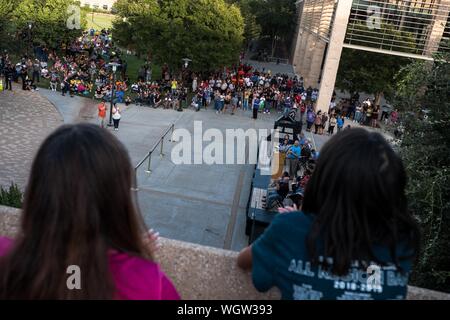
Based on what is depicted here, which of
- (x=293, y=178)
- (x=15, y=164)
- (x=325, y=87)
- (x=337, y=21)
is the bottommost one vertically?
(x=15, y=164)

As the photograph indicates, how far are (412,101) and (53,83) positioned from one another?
24337 mm

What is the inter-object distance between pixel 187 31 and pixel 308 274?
29.5 meters

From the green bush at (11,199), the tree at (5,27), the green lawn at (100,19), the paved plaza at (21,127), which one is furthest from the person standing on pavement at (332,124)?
the green lawn at (100,19)

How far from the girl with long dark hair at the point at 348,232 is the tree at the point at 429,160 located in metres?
3.77

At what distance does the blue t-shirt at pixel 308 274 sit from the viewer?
1.79m

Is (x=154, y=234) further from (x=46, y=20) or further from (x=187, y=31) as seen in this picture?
(x=46, y=20)

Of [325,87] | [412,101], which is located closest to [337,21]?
[325,87]

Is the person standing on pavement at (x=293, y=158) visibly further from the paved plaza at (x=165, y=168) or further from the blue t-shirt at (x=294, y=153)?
the paved plaza at (x=165, y=168)

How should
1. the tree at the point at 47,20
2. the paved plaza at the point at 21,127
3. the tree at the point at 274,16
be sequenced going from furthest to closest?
the tree at the point at 274,16 → the tree at the point at 47,20 → the paved plaza at the point at 21,127

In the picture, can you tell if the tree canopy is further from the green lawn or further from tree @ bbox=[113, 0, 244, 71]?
the green lawn

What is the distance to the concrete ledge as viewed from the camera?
2373mm

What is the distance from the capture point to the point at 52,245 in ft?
4.71

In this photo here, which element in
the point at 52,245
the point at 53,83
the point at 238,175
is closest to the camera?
the point at 52,245
